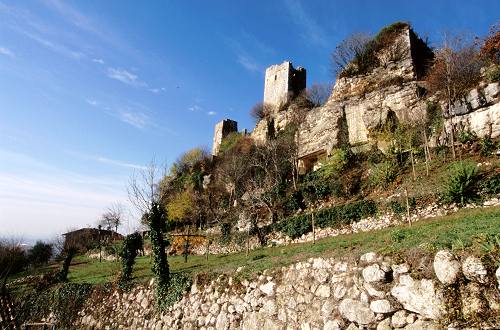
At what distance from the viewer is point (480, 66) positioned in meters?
24.6

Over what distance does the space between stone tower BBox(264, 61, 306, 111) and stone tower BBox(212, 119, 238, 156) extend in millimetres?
10188

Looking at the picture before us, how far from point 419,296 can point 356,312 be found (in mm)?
1403

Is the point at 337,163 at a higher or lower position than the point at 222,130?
lower

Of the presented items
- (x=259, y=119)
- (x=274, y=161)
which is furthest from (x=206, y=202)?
(x=259, y=119)

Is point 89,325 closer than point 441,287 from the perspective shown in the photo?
No

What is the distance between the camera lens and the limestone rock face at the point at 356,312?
638cm

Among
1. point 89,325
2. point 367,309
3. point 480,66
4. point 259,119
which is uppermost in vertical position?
point 259,119

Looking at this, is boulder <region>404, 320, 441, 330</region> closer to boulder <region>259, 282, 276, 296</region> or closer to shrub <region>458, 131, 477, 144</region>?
boulder <region>259, 282, 276, 296</region>

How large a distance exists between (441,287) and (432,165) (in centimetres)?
1920

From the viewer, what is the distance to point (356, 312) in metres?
6.61

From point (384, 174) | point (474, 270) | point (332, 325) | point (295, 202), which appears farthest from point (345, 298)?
point (295, 202)

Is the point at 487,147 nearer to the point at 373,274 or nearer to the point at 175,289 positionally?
the point at 373,274

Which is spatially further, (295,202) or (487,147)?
(295,202)

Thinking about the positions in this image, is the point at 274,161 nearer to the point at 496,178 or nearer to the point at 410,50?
the point at 410,50
